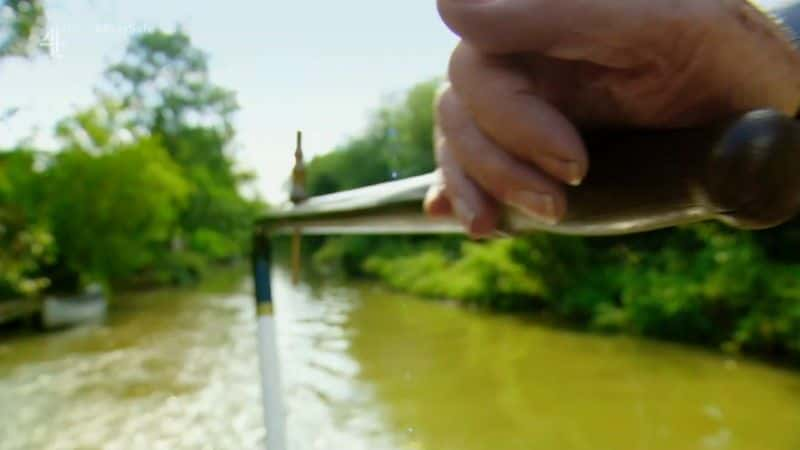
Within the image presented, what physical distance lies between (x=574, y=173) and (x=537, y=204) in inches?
0.7

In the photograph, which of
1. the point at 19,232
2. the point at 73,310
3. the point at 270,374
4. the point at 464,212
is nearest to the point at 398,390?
the point at 270,374

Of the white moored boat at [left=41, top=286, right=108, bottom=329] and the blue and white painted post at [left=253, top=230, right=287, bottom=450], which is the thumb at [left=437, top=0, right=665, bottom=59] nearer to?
the blue and white painted post at [left=253, top=230, right=287, bottom=450]

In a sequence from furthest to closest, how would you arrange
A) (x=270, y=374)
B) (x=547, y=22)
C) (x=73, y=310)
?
(x=73, y=310) < (x=270, y=374) < (x=547, y=22)

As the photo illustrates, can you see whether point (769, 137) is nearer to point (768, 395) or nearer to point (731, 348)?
point (768, 395)

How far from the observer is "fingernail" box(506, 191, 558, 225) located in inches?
7.5

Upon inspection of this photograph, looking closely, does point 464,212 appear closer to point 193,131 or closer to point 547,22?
point 547,22

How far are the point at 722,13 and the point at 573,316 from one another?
7486mm

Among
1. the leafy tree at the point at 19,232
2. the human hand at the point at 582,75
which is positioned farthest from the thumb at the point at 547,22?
the leafy tree at the point at 19,232

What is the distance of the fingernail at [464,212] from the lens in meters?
0.22

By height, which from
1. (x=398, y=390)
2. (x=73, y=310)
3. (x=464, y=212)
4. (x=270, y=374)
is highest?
(x=464, y=212)

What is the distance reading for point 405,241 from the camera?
39.7ft

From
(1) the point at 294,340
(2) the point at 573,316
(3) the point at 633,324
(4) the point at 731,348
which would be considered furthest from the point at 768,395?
(1) the point at 294,340

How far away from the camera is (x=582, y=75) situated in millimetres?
194

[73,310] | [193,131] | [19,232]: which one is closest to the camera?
[19,232]
